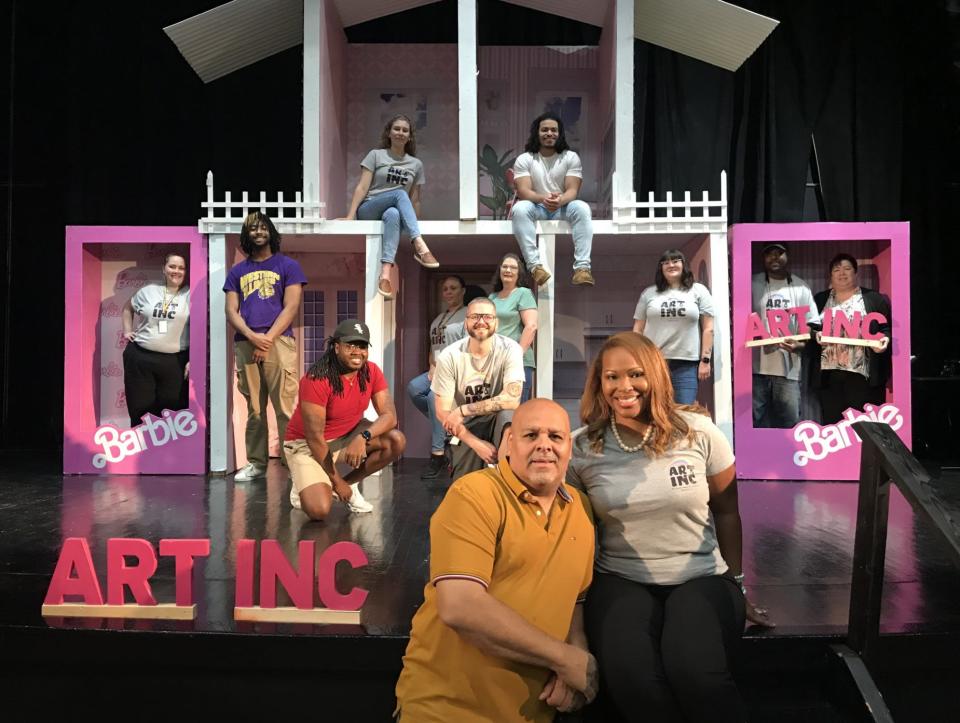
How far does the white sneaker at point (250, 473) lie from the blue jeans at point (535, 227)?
2468 millimetres

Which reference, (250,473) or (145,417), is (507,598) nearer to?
(250,473)

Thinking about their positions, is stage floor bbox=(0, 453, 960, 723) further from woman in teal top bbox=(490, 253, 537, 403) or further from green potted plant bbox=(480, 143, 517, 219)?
green potted plant bbox=(480, 143, 517, 219)

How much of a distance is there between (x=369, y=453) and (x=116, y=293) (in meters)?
3.44

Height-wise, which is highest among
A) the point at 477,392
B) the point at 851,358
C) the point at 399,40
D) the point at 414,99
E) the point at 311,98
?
the point at 399,40

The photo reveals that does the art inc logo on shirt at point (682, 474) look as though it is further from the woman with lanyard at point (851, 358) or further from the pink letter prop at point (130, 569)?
the woman with lanyard at point (851, 358)

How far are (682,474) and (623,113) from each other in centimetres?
446

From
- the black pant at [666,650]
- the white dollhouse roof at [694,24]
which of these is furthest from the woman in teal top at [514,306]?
the black pant at [666,650]

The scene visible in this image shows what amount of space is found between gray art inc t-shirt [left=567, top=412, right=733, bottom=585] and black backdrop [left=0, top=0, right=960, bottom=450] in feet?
17.7

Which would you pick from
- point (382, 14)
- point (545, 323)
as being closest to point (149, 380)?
point (545, 323)

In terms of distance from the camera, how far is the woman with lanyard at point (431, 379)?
232 inches

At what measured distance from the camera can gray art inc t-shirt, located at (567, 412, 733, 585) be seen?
218cm

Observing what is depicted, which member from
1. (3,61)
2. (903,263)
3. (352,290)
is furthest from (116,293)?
(903,263)

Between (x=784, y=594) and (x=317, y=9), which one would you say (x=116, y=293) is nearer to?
(x=317, y=9)

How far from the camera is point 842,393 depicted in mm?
6055
